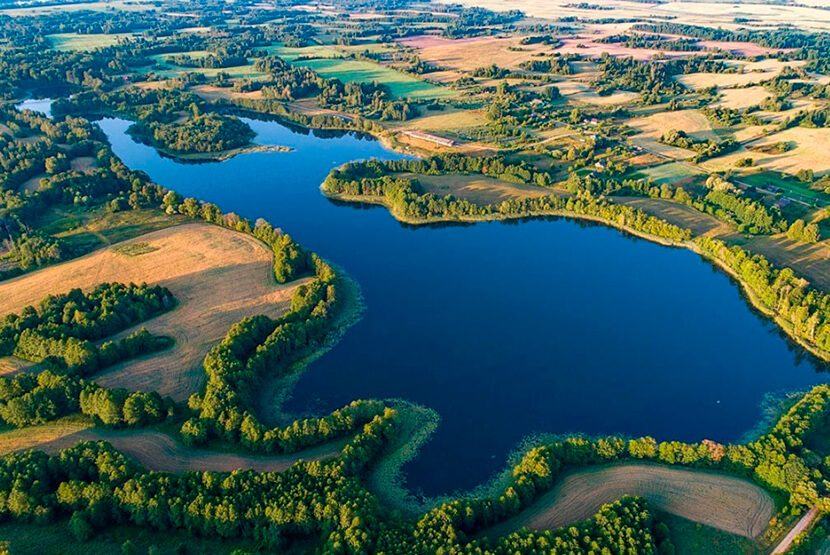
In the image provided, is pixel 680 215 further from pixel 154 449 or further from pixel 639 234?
pixel 154 449

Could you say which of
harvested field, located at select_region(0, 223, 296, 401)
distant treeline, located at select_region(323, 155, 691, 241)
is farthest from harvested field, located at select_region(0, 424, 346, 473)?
distant treeline, located at select_region(323, 155, 691, 241)

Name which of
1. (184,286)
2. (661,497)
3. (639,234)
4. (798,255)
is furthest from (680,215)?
(184,286)

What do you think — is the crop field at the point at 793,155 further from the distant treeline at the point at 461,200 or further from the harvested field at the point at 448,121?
the harvested field at the point at 448,121

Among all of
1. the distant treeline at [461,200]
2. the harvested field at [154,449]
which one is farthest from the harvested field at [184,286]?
the distant treeline at [461,200]

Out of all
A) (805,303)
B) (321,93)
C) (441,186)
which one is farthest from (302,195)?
(805,303)

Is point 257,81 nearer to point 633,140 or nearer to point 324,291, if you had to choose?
point 633,140
